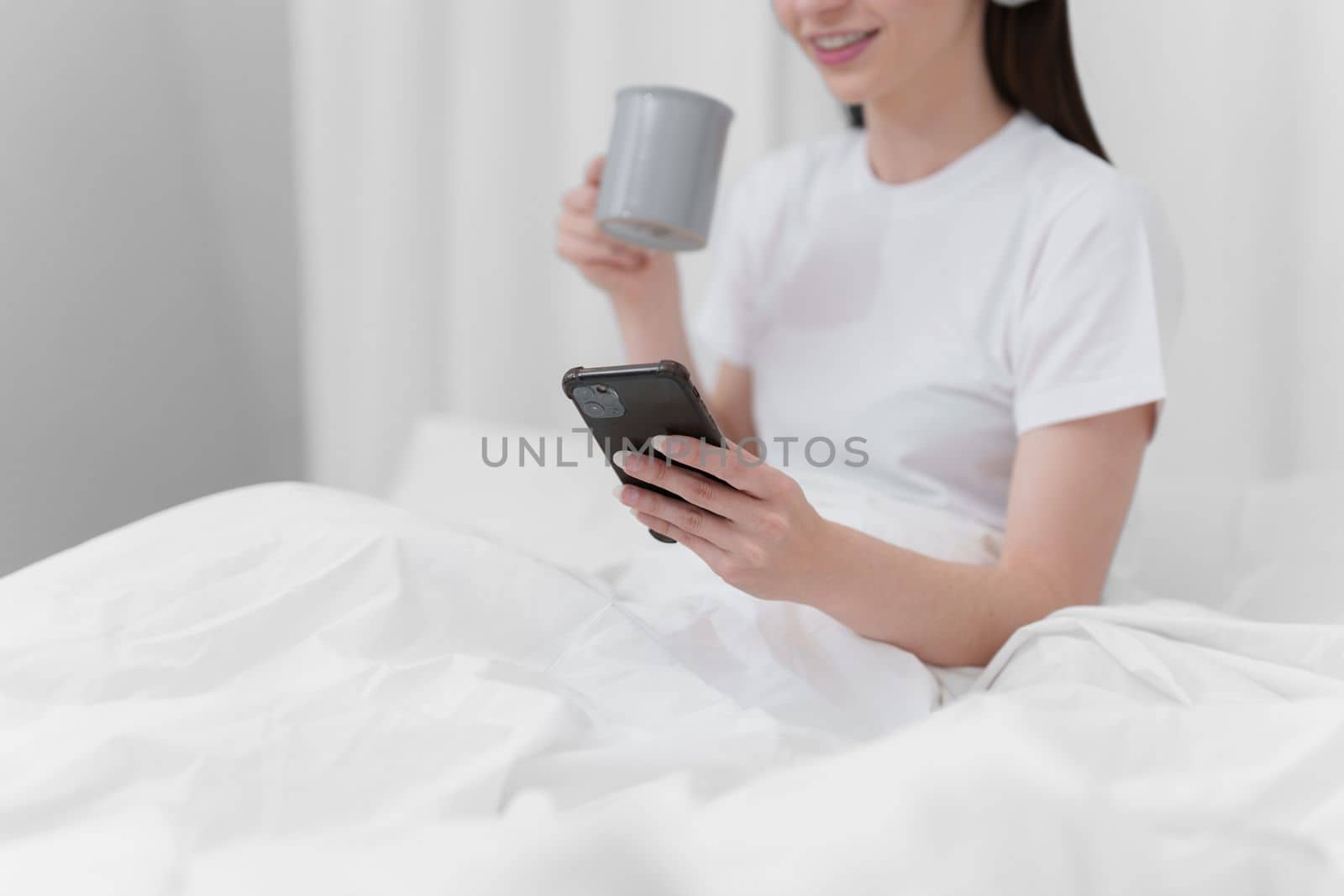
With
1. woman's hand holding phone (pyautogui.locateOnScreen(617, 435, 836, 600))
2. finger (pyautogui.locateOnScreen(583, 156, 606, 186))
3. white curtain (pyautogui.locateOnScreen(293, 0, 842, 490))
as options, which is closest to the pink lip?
finger (pyautogui.locateOnScreen(583, 156, 606, 186))

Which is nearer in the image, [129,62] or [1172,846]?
[1172,846]

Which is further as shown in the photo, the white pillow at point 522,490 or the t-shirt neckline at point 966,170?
the white pillow at point 522,490

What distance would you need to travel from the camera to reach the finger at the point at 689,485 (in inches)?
26.1

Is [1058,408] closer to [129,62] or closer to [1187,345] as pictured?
[1187,345]

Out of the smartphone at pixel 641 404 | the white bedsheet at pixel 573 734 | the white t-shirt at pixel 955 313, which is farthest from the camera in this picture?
the white t-shirt at pixel 955 313

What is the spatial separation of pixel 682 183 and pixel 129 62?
2.98 feet

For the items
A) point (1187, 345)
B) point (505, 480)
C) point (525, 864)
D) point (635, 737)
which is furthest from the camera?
point (1187, 345)

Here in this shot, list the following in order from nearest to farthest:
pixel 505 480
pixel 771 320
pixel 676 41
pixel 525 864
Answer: pixel 525 864 → pixel 771 320 → pixel 505 480 → pixel 676 41

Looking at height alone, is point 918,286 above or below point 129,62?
below

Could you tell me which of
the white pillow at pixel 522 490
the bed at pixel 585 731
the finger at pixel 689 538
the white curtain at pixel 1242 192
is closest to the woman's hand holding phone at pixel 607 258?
the white pillow at pixel 522 490

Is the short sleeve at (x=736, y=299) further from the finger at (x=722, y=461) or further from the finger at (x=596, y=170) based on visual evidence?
the finger at (x=722, y=461)

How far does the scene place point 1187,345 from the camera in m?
1.45

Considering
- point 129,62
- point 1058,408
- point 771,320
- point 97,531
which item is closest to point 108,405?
point 97,531

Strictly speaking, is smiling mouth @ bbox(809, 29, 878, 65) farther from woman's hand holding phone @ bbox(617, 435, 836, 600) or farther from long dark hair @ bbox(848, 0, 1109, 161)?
woman's hand holding phone @ bbox(617, 435, 836, 600)
